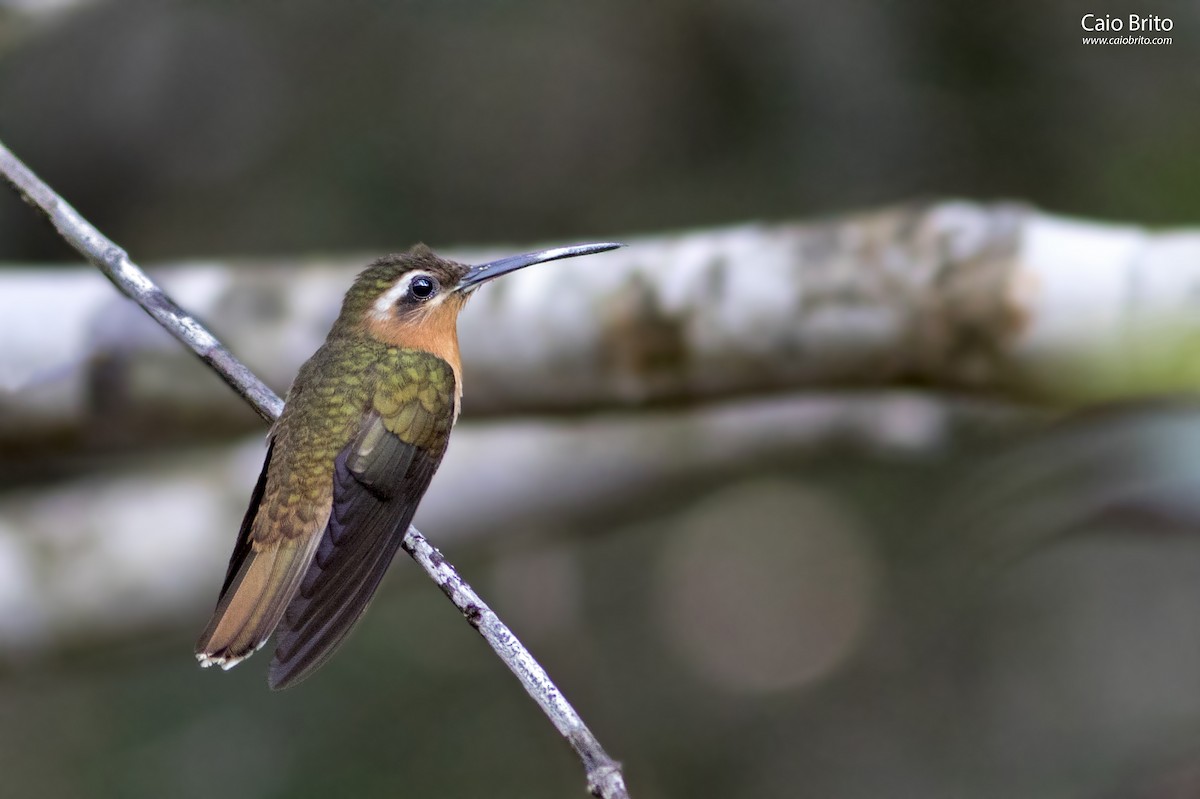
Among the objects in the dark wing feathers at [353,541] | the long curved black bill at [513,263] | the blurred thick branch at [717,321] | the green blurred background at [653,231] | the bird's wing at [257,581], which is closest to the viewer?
the dark wing feathers at [353,541]

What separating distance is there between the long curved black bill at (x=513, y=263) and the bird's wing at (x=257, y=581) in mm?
607

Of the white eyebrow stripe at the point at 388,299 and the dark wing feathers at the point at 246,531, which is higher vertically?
the white eyebrow stripe at the point at 388,299

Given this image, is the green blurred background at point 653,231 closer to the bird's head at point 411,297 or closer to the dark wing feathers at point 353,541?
the bird's head at point 411,297

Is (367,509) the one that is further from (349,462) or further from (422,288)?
(422,288)

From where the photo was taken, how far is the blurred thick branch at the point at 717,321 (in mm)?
3852

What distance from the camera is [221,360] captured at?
9.22 feet

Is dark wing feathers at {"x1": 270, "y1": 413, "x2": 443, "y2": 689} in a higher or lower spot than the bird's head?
lower

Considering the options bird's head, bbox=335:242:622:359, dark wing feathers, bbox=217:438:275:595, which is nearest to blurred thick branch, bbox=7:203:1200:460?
dark wing feathers, bbox=217:438:275:595

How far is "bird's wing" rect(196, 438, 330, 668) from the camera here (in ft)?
8.58

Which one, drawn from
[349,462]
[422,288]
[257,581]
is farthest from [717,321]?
[257,581]

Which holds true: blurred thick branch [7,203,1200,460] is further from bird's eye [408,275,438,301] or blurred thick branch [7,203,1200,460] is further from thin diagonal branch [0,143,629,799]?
bird's eye [408,275,438,301]

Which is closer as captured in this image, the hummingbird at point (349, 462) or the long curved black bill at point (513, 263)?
the hummingbird at point (349, 462)

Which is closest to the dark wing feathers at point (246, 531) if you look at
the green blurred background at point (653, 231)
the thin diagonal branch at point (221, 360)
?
the thin diagonal branch at point (221, 360)

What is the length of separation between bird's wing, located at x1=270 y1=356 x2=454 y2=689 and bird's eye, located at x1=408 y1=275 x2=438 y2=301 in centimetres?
16
